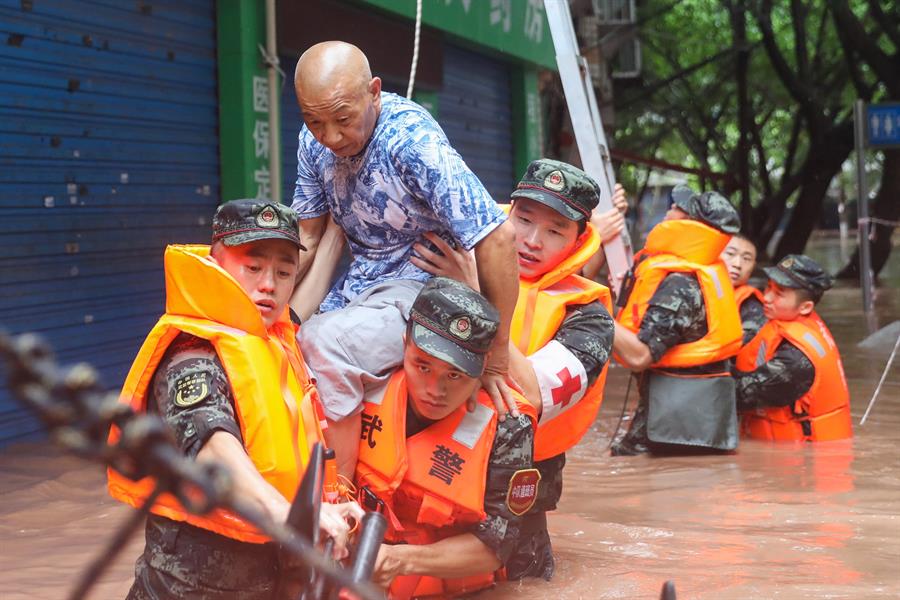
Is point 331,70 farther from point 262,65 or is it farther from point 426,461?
point 262,65

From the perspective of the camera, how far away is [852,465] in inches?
267

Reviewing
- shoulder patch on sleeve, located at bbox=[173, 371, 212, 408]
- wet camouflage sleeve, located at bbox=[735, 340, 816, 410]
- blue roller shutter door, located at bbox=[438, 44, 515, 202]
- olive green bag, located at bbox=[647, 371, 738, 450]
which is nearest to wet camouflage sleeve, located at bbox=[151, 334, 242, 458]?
shoulder patch on sleeve, located at bbox=[173, 371, 212, 408]

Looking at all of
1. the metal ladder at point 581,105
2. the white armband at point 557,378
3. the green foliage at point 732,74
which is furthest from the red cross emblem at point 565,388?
the green foliage at point 732,74

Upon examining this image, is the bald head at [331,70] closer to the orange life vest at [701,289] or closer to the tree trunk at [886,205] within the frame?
the orange life vest at [701,289]

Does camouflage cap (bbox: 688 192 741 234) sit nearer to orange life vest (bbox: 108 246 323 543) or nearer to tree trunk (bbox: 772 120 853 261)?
orange life vest (bbox: 108 246 323 543)

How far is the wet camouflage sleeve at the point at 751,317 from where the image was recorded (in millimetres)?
7797

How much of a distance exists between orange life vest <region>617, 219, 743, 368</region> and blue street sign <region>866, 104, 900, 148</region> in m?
9.07

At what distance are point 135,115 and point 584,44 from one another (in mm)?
10914

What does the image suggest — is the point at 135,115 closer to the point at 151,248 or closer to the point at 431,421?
the point at 151,248

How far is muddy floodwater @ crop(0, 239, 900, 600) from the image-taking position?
4.51 meters

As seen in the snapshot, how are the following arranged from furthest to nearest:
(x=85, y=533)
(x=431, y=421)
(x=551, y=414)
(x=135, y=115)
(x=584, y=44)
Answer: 1. (x=584, y=44)
2. (x=135, y=115)
3. (x=85, y=533)
4. (x=551, y=414)
5. (x=431, y=421)

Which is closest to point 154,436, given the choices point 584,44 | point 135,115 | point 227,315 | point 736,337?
point 227,315

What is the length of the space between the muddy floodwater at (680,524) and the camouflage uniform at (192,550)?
3.73ft

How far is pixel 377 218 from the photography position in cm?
389
